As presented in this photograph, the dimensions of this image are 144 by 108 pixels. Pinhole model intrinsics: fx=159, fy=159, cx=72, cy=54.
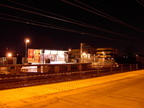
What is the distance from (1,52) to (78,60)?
46992 mm

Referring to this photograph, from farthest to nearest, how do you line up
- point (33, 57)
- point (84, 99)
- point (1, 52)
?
point (1, 52) < point (33, 57) < point (84, 99)

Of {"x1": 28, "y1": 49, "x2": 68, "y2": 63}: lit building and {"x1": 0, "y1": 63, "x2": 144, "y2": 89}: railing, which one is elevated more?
{"x1": 28, "y1": 49, "x2": 68, "y2": 63}: lit building

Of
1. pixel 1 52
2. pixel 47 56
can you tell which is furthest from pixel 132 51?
pixel 47 56

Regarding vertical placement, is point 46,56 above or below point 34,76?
above

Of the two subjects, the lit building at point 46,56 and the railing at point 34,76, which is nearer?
the railing at point 34,76

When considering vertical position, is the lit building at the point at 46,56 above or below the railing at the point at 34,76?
above

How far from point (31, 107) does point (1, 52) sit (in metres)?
68.0

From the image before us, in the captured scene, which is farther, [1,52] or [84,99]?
[1,52]

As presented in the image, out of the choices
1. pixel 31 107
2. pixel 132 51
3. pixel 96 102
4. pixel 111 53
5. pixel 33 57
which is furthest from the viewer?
pixel 111 53

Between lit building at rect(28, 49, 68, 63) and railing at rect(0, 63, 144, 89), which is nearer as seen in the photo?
railing at rect(0, 63, 144, 89)

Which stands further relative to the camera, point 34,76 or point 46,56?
point 46,56

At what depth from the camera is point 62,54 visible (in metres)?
31.8

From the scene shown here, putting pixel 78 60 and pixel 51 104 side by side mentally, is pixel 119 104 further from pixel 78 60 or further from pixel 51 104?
pixel 78 60

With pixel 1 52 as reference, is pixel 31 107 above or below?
below
